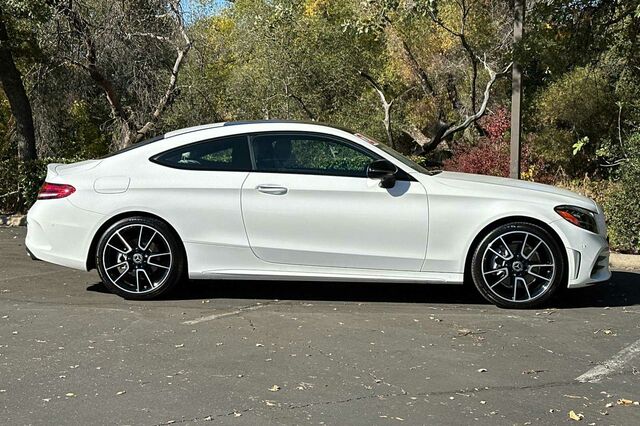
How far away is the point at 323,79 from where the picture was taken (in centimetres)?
1812

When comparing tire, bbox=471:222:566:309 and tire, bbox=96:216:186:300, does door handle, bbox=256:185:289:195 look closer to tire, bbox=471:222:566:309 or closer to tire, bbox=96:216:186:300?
tire, bbox=96:216:186:300

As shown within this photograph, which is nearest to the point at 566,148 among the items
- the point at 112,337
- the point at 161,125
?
the point at 161,125

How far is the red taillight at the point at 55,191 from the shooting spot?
688 cm

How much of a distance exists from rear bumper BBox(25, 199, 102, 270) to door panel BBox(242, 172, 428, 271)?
1412 mm

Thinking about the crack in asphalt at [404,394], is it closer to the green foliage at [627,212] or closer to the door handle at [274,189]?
the door handle at [274,189]

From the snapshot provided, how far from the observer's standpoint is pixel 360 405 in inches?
171

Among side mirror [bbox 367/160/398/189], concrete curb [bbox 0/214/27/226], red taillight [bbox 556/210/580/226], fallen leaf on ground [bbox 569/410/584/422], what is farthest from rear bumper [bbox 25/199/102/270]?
concrete curb [bbox 0/214/27/226]

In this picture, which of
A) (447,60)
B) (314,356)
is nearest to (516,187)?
(314,356)

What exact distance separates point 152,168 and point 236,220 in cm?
89

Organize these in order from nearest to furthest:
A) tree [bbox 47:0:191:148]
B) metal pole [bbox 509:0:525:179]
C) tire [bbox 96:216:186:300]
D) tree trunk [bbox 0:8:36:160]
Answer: tire [bbox 96:216:186:300]
metal pole [bbox 509:0:525:179]
tree trunk [bbox 0:8:36:160]
tree [bbox 47:0:191:148]

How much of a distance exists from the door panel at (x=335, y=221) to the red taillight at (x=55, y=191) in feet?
5.16

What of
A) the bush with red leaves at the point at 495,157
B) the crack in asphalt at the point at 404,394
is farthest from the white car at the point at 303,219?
the bush with red leaves at the point at 495,157

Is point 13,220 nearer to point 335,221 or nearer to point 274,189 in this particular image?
point 274,189

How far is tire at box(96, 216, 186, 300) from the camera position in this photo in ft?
22.2
